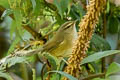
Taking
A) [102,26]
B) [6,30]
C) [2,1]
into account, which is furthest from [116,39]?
[6,30]

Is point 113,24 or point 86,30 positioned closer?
point 86,30

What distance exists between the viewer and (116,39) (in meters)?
0.79

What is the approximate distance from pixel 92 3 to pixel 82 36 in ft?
0.17

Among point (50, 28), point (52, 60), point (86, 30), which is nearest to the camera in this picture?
point (86, 30)

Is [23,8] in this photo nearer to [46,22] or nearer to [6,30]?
[46,22]

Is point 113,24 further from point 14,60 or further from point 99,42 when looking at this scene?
point 14,60

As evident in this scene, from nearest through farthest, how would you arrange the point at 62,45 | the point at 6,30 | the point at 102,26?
the point at 62,45 < the point at 102,26 < the point at 6,30

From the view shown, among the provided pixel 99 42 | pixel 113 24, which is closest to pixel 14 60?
pixel 99 42

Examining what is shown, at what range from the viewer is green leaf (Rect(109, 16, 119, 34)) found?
774mm

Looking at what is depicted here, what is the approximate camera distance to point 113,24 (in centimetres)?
78

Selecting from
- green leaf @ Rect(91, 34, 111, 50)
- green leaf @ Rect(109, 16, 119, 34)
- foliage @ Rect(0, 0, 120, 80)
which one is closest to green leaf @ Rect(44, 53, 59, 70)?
foliage @ Rect(0, 0, 120, 80)

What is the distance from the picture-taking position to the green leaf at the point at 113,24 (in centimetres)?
77

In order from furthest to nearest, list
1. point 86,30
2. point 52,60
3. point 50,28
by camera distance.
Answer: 1. point 50,28
2. point 52,60
3. point 86,30

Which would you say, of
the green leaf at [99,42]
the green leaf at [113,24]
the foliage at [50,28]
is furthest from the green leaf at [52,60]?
the green leaf at [113,24]
